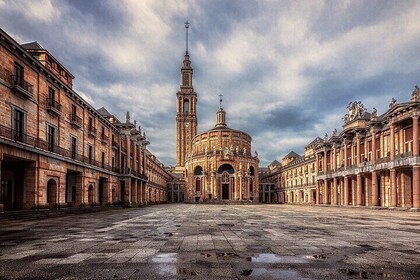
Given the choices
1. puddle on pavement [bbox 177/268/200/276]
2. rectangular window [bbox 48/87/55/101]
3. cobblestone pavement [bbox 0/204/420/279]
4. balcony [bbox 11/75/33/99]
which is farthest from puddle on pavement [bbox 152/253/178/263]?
rectangular window [bbox 48/87/55/101]

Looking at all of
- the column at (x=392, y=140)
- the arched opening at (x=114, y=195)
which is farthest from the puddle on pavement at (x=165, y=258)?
the column at (x=392, y=140)

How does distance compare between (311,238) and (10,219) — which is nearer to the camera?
(311,238)

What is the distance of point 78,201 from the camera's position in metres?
33.7

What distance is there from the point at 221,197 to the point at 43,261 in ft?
273

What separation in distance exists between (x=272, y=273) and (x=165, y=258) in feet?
8.99

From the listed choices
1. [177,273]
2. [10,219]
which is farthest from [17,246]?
[10,219]

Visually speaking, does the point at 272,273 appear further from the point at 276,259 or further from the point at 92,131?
the point at 92,131

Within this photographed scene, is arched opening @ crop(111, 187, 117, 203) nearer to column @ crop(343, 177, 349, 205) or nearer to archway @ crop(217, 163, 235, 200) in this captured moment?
column @ crop(343, 177, 349, 205)

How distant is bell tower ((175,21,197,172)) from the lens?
12369 cm

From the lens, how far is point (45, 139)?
26.7m

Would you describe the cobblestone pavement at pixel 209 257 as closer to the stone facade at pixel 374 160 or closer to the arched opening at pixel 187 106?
the stone facade at pixel 374 160

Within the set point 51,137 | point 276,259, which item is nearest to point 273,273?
point 276,259

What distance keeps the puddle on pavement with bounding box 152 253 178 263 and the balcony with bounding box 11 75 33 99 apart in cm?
1904

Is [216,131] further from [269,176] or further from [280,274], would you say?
[280,274]
